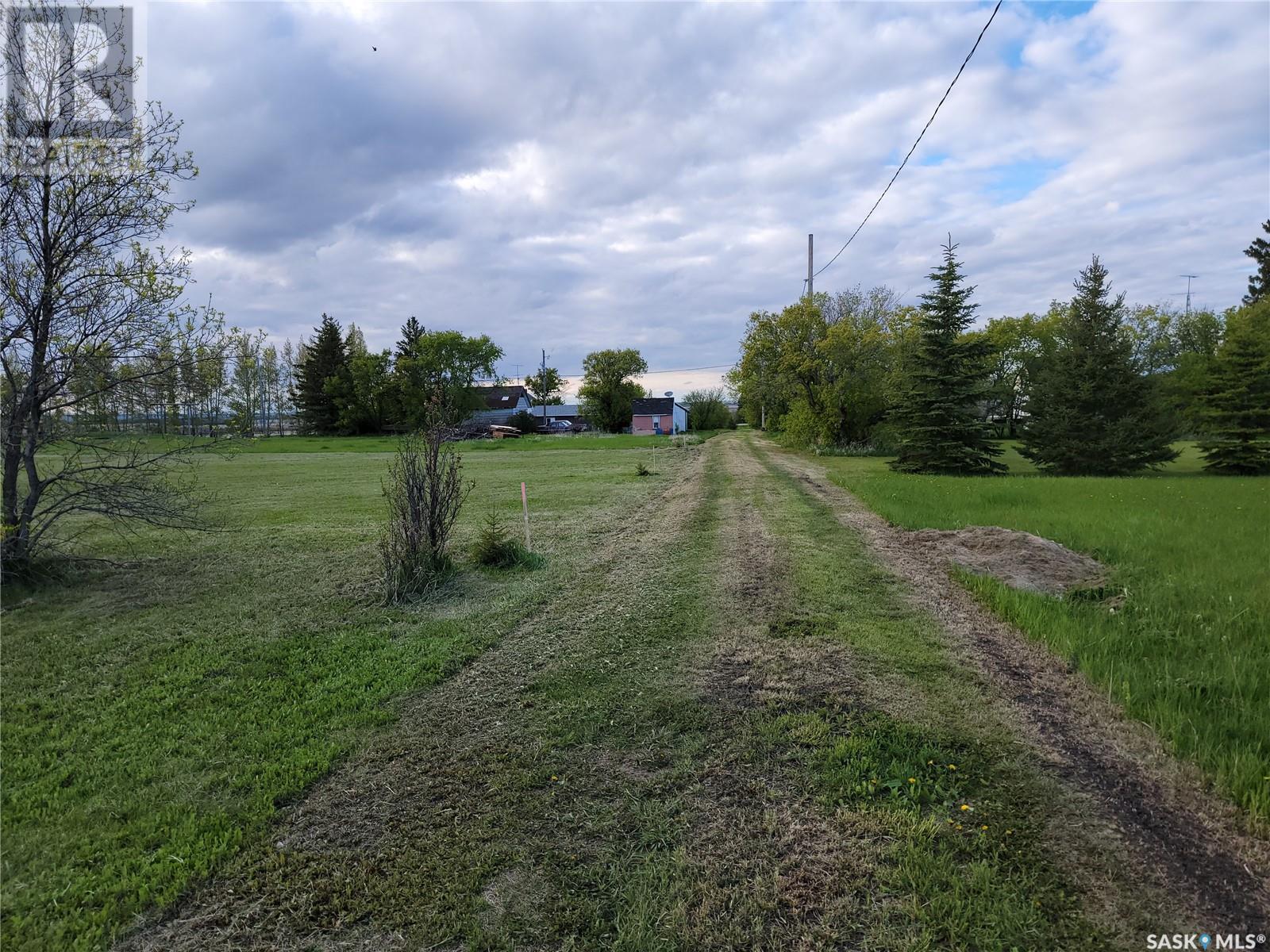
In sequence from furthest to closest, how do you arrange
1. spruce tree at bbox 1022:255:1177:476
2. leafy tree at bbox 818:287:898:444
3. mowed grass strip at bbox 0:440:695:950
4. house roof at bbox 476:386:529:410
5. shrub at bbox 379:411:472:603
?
house roof at bbox 476:386:529:410 → leafy tree at bbox 818:287:898:444 → spruce tree at bbox 1022:255:1177:476 → shrub at bbox 379:411:472:603 → mowed grass strip at bbox 0:440:695:950

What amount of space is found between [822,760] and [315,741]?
10.3ft

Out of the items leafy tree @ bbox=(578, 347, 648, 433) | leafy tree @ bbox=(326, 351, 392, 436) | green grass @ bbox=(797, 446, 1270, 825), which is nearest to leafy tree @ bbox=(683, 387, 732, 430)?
leafy tree @ bbox=(578, 347, 648, 433)

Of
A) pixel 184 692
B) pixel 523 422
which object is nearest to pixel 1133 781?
pixel 184 692

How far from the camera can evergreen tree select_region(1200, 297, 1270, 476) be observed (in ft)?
71.5

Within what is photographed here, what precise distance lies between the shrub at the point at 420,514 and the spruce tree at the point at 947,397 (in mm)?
20088

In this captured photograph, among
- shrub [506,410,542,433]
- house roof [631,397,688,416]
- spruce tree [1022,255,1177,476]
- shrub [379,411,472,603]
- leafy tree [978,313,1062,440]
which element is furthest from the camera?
house roof [631,397,688,416]

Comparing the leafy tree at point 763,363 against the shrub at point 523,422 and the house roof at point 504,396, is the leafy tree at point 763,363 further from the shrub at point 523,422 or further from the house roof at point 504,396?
the house roof at point 504,396

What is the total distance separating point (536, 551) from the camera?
927cm

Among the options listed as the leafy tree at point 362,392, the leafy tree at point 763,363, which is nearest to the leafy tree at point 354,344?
the leafy tree at point 362,392

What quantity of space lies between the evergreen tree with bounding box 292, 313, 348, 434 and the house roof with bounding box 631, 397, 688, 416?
1288 inches

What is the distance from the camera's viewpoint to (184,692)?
14.8 ft

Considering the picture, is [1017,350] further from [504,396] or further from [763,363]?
[504,396]

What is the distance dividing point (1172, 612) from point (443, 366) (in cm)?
6614

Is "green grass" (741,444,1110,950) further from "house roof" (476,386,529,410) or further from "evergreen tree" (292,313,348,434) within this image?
"house roof" (476,386,529,410)
